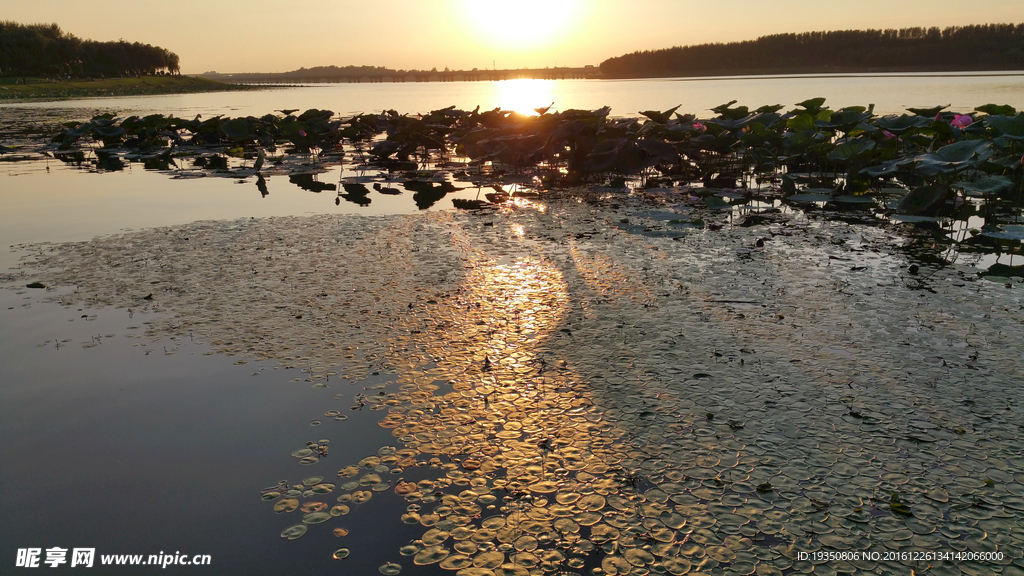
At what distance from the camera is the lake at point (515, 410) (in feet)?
7.13

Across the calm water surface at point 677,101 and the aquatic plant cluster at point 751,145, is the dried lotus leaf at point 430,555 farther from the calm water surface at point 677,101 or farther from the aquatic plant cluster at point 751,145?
the calm water surface at point 677,101

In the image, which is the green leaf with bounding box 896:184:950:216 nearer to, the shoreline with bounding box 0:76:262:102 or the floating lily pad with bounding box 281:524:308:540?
the floating lily pad with bounding box 281:524:308:540

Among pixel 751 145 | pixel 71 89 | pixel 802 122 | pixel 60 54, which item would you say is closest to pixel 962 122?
pixel 802 122

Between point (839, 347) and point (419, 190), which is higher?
point (419, 190)

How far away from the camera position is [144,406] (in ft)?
10.4

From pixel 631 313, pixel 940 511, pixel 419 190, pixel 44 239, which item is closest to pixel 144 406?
pixel 631 313

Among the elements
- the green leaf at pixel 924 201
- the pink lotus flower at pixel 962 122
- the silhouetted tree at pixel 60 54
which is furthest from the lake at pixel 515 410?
the silhouetted tree at pixel 60 54

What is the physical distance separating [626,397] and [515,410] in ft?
2.00

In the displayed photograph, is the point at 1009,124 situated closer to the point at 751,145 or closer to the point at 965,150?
the point at 965,150

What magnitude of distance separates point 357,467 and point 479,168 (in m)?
12.2

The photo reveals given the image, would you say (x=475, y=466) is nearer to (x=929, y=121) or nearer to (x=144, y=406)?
(x=144, y=406)

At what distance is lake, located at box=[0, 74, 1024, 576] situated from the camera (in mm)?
2174

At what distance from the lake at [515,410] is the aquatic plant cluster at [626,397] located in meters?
0.02

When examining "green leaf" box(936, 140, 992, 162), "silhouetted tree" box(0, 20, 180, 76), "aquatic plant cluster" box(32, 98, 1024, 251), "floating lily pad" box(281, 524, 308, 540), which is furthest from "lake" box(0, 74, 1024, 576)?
"silhouetted tree" box(0, 20, 180, 76)
